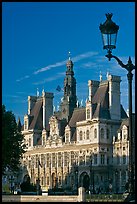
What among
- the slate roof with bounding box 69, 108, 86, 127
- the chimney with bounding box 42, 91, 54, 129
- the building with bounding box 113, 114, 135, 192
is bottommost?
the building with bounding box 113, 114, 135, 192

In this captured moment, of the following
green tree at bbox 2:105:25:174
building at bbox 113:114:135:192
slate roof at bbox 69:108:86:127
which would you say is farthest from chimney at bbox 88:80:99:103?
green tree at bbox 2:105:25:174

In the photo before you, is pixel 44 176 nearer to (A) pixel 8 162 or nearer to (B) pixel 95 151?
(B) pixel 95 151

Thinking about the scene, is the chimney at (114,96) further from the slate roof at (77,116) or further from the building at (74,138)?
the slate roof at (77,116)

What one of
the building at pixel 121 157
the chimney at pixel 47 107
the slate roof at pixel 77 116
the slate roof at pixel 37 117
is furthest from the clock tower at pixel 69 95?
the building at pixel 121 157

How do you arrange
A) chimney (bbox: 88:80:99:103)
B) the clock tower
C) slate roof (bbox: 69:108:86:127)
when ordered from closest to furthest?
chimney (bbox: 88:80:99:103), slate roof (bbox: 69:108:86:127), the clock tower

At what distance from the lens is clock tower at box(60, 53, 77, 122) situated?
96.6 meters

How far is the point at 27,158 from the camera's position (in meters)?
102

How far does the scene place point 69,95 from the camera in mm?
98500

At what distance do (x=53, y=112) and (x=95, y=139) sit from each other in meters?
20.7

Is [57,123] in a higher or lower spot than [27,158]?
higher

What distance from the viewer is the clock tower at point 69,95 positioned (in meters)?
96.6

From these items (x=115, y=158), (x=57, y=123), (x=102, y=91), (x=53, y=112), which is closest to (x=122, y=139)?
(x=115, y=158)

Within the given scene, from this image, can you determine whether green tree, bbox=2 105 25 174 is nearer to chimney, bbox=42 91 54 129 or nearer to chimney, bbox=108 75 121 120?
chimney, bbox=108 75 121 120

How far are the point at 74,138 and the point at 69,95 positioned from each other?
11.4 m
